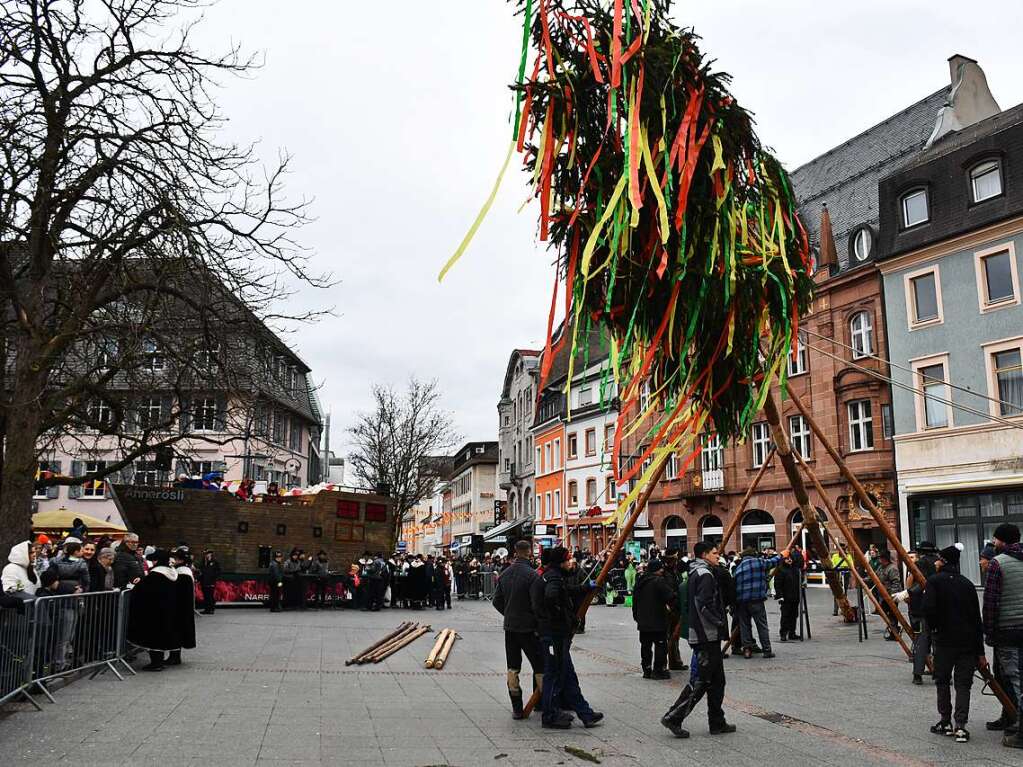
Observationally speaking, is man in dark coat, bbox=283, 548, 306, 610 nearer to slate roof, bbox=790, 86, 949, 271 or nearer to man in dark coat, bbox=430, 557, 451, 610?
man in dark coat, bbox=430, 557, 451, 610

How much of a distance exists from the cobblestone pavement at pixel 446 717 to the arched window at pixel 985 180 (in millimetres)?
18674

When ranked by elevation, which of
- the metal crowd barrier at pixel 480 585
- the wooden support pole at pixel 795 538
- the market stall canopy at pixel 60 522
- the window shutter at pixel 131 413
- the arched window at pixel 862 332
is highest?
the arched window at pixel 862 332

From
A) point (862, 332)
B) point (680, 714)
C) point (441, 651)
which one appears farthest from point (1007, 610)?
point (862, 332)

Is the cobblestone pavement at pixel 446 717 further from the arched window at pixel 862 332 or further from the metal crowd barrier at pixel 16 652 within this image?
the arched window at pixel 862 332

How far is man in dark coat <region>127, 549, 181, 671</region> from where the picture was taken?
40.7 ft

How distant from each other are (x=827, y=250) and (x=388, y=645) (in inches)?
1002

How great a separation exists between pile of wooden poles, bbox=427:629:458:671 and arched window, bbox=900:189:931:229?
2210 cm

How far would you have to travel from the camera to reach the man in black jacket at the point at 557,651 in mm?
8711

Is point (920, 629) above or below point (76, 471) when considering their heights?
below

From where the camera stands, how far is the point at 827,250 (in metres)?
34.1

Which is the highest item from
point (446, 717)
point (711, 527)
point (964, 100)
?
point (964, 100)

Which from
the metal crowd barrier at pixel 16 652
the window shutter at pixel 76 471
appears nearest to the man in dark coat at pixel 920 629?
A: the metal crowd barrier at pixel 16 652

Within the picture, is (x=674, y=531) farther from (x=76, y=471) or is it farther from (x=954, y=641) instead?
(x=954, y=641)

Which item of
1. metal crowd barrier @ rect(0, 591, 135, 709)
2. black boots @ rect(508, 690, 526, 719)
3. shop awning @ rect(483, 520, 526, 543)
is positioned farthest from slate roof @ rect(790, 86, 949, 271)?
shop awning @ rect(483, 520, 526, 543)
